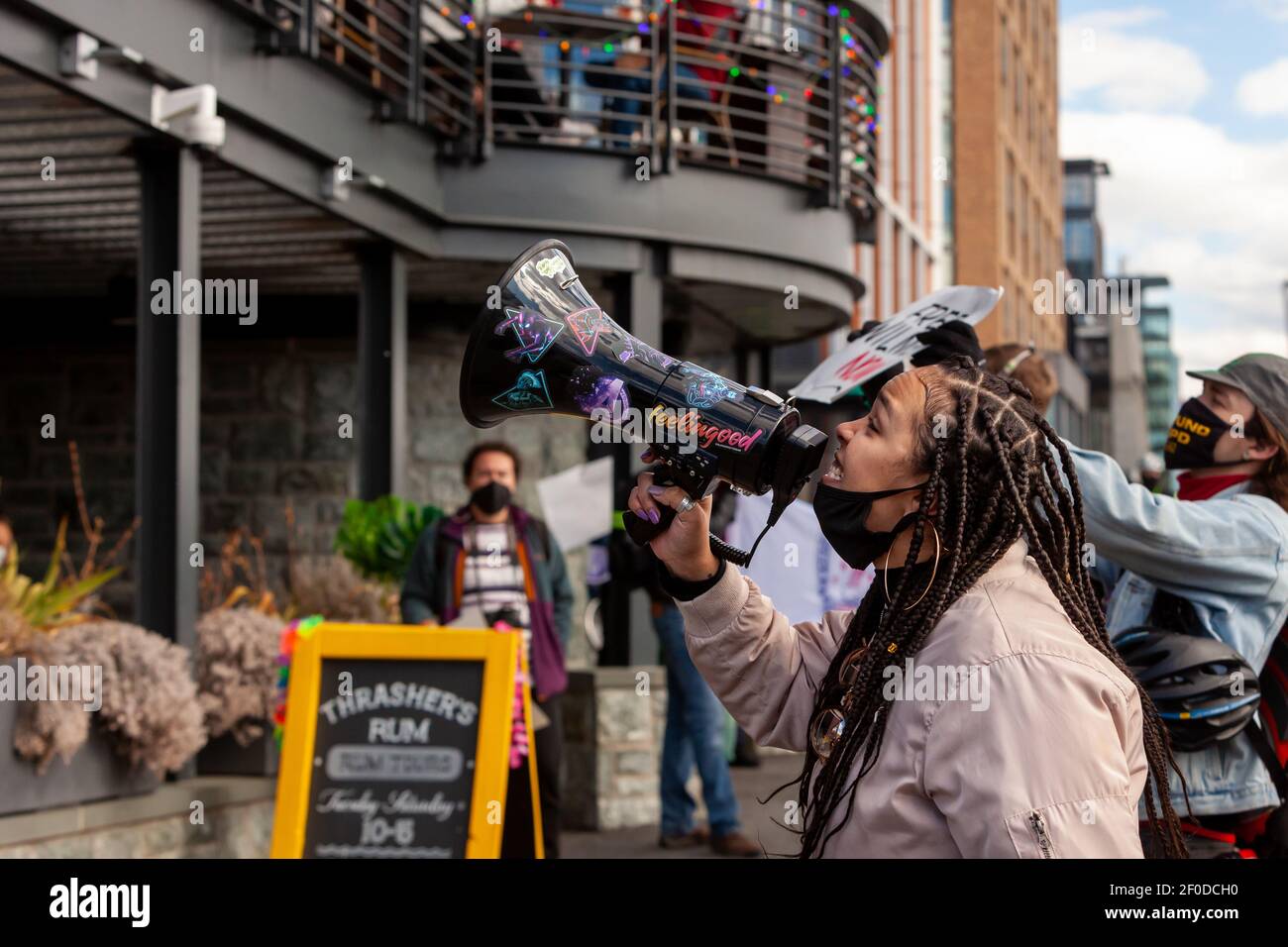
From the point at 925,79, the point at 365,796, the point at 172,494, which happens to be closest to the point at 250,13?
the point at 172,494

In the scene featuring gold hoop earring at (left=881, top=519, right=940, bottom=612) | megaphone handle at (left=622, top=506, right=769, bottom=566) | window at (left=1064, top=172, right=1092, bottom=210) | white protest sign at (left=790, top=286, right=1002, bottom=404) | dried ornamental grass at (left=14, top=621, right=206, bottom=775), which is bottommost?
dried ornamental grass at (left=14, top=621, right=206, bottom=775)

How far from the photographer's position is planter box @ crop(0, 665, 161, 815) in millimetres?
5527

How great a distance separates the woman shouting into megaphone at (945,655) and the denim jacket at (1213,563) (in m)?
0.54

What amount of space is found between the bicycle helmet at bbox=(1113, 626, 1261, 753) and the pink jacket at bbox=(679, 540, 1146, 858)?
0.94 meters

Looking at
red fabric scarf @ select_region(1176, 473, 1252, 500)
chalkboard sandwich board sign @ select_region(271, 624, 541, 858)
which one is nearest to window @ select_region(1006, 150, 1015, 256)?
chalkboard sandwich board sign @ select_region(271, 624, 541, 858)

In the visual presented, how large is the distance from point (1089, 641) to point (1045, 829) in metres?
0.44

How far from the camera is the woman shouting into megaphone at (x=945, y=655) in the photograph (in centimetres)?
190

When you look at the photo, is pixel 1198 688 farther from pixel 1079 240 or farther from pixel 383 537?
pixel 1079 240

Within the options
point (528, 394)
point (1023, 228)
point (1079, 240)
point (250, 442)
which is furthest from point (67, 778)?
point (1079, 240)

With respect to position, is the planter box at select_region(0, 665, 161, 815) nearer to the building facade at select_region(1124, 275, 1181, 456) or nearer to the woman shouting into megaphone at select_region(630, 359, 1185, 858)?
the woman shouting into megaphone at select_region(630, 359, 1185, 858)

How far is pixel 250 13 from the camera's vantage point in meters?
7.29

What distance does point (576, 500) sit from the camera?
8.75m

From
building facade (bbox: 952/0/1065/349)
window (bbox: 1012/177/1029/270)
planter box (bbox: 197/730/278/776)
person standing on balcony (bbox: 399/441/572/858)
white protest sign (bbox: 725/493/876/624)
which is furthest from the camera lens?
window (bbox: 1012/177/1029/270)

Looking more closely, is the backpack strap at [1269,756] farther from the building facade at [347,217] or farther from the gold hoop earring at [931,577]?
the building facade at [347,217]
